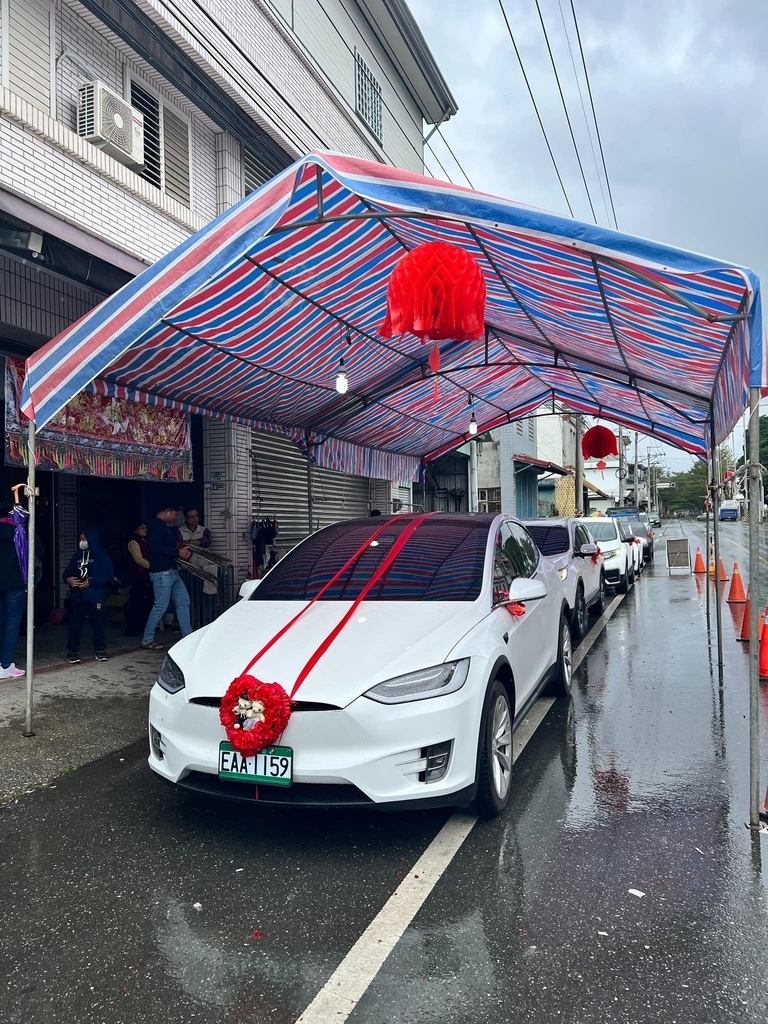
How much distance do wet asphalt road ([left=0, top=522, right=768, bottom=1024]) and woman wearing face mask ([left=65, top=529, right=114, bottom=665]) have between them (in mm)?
3217

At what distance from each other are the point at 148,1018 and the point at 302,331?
20.7 feet

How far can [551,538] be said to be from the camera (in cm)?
951

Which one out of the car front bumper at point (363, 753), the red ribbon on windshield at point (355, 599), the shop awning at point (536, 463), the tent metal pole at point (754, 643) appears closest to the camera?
the car front bumper at point (363, 753)

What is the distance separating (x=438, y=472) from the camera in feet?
82.3

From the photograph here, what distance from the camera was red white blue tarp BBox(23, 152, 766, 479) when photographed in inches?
174

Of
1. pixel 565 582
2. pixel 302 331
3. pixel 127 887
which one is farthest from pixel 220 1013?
pixel 302 331

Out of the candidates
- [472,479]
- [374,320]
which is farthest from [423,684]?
[472,479]

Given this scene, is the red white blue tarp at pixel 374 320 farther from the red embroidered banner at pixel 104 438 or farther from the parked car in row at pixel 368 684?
the parked car in row at pixel 368 684

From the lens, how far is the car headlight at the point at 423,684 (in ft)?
11.6

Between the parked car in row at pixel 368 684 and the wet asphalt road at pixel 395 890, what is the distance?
358 mm

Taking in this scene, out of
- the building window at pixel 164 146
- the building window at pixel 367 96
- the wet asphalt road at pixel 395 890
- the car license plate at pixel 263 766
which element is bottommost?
the wet asphalt road at pixel 395 890

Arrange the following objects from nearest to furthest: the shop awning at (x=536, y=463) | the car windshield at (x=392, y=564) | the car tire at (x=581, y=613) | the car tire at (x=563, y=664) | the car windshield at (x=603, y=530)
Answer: the car windshield at (x=392, y=564), the car tire at (x=563, y=664), the car tire at (x=581, y=613), the car windshield at (x=603, y=530), the shop awning at (x=536, y=463)

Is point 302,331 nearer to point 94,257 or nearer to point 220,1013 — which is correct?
point 94,257

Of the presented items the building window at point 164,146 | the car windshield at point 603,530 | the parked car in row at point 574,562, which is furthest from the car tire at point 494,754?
the car windshield at point 603,530
